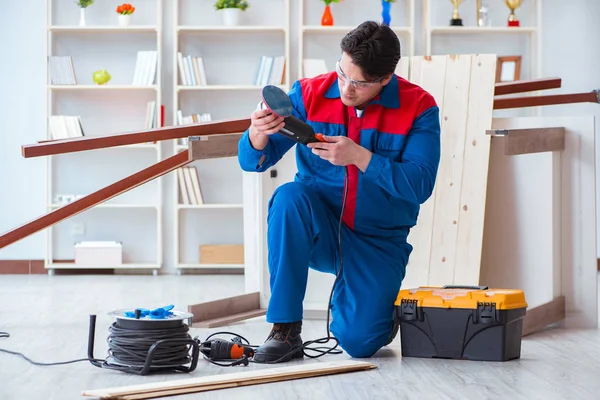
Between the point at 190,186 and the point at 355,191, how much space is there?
3.73m

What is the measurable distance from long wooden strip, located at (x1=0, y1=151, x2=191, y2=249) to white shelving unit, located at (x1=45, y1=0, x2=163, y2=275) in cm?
286

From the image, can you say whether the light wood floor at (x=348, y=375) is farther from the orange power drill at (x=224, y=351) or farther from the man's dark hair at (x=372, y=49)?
the man's dark hair at (x=372, y=49)

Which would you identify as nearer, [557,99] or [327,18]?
[557,99]

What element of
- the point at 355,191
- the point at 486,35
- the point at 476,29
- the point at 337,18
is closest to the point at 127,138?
the point at 355,191

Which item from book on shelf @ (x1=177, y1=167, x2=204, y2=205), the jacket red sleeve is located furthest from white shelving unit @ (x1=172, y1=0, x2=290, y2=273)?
the jacket red sleeve

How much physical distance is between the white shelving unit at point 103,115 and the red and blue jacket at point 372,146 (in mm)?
3840

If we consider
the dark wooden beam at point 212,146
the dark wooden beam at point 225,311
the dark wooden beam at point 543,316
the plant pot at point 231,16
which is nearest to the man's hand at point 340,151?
the dark wooden beam at point 212,146

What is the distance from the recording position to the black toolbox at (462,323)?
8.78 feet

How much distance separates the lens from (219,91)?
21.5ft

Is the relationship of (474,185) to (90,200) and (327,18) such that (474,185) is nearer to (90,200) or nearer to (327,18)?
(90,200)

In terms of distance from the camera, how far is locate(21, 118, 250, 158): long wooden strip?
3.30 metres

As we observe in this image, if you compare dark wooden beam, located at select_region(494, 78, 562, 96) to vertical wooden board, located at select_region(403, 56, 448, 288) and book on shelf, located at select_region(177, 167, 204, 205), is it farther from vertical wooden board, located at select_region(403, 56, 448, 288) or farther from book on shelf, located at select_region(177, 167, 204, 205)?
book on shelf, located at select_region(177, 167, 204, 205)

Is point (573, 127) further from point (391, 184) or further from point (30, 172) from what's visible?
point (30, 172)

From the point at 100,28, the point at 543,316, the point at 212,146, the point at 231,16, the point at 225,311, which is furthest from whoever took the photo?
the point at 231,16
